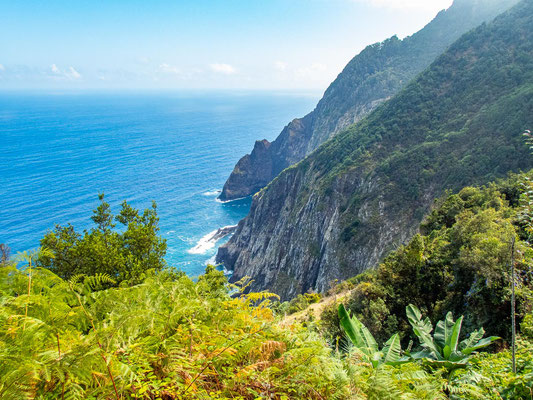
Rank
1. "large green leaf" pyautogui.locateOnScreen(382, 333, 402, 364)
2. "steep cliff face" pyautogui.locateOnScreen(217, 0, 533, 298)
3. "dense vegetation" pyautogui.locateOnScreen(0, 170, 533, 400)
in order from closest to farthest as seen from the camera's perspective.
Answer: "dense vegetation" pyautogui.locateOnScreen(0, 170, 533, 400) → "large green leaf" pyautogui.locateOnScreen(382, 333, 402, 364) → "steep cliff face" pyautogui.locateOnScreen(217, 0, 533, 298)

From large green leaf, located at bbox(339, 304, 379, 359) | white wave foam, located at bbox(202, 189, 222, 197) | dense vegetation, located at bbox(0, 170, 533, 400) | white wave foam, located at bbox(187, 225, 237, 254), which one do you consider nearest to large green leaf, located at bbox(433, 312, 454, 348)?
→ dense vegetation, located at bbox(0, 170, 533, 400)

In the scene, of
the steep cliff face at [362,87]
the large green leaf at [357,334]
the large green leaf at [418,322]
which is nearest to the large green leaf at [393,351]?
the large green leaf at [357,334]

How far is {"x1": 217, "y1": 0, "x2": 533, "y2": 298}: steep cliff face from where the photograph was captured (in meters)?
42.4

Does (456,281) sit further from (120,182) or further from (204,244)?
(120,182)

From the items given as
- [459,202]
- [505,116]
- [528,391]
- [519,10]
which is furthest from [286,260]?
[519,10]

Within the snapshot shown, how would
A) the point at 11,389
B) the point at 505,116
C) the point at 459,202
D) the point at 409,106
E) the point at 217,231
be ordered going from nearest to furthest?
the point at 11,389 < the point at 459,202 < the point at 505,116 < the point at 409,106 < the point at 217,231

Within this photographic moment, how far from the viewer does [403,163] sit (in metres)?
49.6

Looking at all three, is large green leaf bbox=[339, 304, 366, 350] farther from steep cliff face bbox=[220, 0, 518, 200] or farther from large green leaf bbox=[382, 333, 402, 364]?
steep cliff face bbox=[220, 0, 518, 200]

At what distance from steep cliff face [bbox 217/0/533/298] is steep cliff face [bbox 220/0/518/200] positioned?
41201mm

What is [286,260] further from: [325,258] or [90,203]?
[90,203]

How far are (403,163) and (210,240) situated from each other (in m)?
54.1

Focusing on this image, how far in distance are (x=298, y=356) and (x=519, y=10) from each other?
90028 mm

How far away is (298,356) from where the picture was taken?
397 centimetres

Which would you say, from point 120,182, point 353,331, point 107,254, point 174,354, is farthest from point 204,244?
point 174,354
